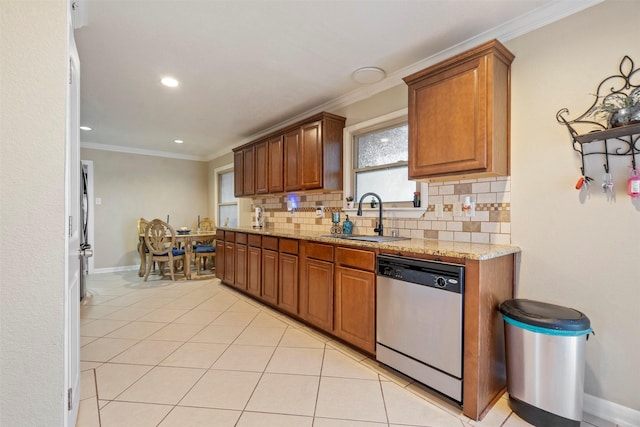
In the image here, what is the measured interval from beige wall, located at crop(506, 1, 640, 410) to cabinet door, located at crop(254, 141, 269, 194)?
295 centimetres

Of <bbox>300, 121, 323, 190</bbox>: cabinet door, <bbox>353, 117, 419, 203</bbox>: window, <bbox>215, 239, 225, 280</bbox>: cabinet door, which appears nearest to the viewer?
<bbox>353, 117, 419, 203</bbox>: window

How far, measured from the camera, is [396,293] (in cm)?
204

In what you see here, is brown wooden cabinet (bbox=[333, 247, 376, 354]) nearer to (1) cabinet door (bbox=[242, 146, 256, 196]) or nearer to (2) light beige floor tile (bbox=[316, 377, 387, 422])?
(2) light beige floor tile (bbox=[316, 377, 387, 422])

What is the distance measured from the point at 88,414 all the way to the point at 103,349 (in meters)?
0.95

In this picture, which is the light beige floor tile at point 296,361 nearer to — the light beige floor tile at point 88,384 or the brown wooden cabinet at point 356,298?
the brown wooden cabinet at point 356,298

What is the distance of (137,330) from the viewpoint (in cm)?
289

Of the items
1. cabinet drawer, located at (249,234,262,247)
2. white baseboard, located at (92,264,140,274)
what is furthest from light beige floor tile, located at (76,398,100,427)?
white baseboard, located at (92,264,140,274)

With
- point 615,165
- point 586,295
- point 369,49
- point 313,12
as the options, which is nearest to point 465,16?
point 369,49

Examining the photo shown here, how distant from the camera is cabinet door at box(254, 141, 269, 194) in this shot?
4.16 metres

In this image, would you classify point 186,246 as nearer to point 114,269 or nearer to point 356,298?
point 114,269

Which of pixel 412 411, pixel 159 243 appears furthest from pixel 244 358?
pixel 159 243

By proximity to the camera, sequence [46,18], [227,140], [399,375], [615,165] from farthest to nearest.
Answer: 1. [227,140]
2. [399,375]
3. [615,165]
4. [46,18]

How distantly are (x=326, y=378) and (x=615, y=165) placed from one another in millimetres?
2185

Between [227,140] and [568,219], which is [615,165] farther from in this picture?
[227,140]
